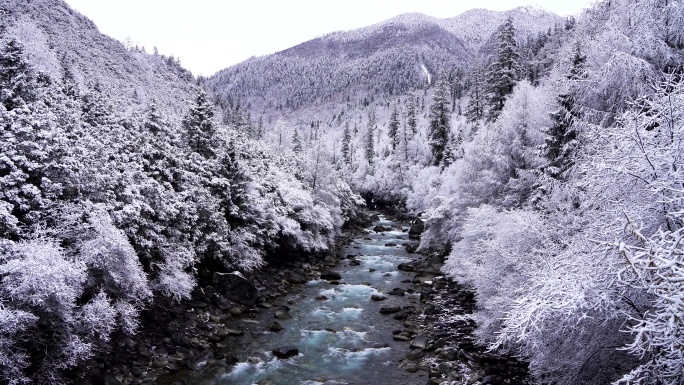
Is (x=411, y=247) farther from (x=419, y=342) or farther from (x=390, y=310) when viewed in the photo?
(x=419, y=342)

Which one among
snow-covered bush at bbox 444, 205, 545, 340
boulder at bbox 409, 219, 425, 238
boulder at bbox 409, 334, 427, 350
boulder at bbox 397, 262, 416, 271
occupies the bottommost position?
boulder at bbox 409, 219, 425, 238

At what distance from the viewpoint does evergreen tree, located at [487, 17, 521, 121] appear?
40094mm

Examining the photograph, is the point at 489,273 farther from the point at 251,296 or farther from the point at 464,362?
the point at 251,296

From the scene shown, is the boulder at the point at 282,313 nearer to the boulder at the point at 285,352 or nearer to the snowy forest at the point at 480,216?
the boulder at the point at 285,352

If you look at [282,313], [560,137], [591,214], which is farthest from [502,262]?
[282,313]

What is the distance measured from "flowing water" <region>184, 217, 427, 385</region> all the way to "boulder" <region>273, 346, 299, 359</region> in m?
0.21

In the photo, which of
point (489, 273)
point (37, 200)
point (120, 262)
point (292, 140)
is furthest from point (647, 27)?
point (292, 140)

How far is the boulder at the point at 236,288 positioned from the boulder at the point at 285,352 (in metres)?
5.65

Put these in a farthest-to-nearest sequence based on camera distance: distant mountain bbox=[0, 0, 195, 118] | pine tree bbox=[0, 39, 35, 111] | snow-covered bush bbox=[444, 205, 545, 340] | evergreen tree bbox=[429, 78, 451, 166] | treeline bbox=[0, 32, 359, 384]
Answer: distant mountain bbox=[0, 0, 195, 118] → evergreen tree bbox=[429, 78, 451, 166] → pine tree bbox=[0, 39, 35, 111] → snow-covered bush bbox=[444, 205, 545, 340] → treeline bbox=[0, 32, 359, 384]

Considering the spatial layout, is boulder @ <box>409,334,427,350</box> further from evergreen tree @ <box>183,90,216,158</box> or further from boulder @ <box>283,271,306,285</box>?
evergreen tree @ <box>183,90,216,158</box>

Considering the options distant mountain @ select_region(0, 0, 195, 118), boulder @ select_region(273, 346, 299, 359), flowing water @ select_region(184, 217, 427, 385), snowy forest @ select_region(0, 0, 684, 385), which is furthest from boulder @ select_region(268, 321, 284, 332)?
distant mountain @ select_region(0, 0, 195, 118)

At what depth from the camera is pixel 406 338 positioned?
764 inches

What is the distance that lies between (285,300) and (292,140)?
40.9 meters

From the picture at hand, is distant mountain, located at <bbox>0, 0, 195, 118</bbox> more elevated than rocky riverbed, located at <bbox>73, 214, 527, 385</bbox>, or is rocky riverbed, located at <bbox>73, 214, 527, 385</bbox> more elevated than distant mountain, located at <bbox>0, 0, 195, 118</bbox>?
distant mountain, located at <bbox>0, 0, 195, 118</bbox>
